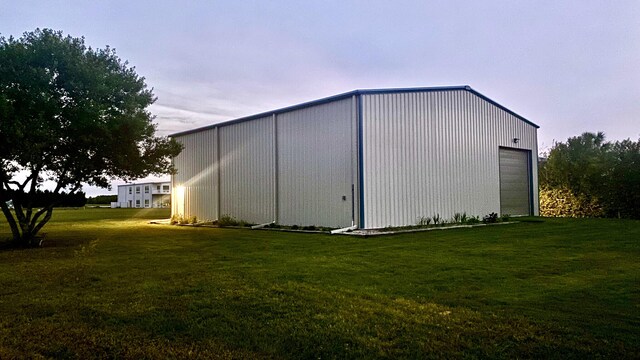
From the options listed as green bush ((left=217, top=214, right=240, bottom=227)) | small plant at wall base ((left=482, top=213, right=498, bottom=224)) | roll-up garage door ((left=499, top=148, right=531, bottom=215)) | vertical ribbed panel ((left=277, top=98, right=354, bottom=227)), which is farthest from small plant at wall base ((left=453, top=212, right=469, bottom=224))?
green bush ((left=217, top=214, right=240, bottom=227))

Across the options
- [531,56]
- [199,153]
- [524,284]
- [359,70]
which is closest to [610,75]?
[531,56]

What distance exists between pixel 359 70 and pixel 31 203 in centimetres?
1347

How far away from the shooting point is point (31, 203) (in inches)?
473

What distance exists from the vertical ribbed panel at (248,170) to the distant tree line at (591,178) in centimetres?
1632

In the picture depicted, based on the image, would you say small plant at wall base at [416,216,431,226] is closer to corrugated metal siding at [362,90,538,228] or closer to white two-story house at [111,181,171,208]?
corrugated metal siding at [362,90,538,228]

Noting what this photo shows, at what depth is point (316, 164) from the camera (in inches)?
668

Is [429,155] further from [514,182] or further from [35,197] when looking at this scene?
[35,197]

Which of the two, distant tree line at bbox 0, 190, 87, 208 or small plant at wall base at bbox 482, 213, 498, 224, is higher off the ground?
distant tree line at bbox 0, 190, 87, 208

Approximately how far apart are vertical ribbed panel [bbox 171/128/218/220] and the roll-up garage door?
14.8 metres

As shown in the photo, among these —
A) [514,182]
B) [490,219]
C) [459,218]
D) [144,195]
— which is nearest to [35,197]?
[459,218]

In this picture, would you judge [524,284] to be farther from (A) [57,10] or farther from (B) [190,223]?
(B) [190,223]

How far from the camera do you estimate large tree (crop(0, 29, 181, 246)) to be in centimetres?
1045

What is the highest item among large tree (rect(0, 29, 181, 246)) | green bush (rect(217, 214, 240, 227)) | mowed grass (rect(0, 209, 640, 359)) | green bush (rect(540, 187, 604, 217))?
large tree (rect(0, 29, 181, 246))

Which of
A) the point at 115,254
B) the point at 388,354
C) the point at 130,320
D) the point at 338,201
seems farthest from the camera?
the point at 338,201
